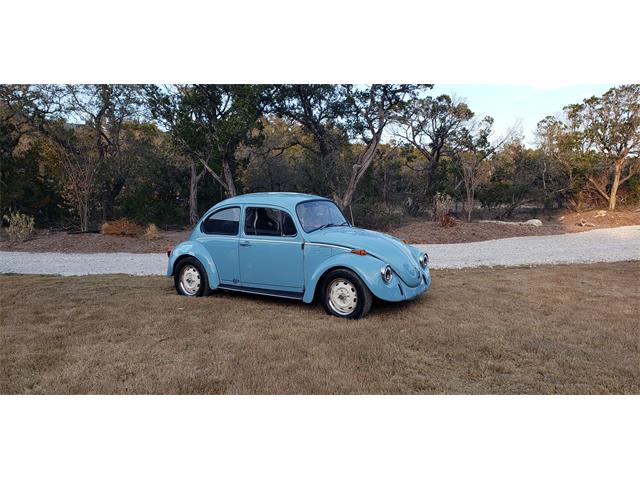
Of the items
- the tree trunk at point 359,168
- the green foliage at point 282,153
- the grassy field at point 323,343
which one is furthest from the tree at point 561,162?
the grassy field at point 323,343

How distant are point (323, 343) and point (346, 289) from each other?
100 centimetres

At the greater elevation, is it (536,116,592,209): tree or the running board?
(536,116,592,209): tree

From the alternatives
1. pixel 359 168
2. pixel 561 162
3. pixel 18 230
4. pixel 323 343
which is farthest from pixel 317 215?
pixel 561 162

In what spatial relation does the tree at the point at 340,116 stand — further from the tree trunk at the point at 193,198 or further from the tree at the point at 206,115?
the tree trunk at the point at 193,198

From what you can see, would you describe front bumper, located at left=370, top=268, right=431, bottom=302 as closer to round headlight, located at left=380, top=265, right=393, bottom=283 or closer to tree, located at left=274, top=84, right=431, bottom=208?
round headlight, located at left=380, top=265, right=393, bottom=283

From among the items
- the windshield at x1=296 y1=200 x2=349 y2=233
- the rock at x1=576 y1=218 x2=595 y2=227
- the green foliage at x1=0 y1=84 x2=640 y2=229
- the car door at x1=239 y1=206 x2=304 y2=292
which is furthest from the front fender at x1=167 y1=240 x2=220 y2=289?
the rock at x1=576 y1=218 x2=595 y2=227

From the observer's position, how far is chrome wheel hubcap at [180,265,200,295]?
6000 mm

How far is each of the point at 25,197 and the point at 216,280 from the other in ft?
44.0

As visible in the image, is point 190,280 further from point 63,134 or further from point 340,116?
point 63,134

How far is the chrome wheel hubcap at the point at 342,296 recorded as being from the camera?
4.92 m

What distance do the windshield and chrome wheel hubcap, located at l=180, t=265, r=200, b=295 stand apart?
1.81 m

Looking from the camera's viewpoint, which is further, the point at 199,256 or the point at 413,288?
the point at 199,256

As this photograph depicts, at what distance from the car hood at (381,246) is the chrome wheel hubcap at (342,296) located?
0.46 metres

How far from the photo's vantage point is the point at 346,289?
16.3ft
